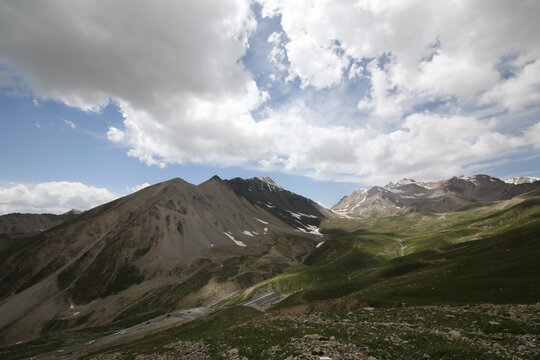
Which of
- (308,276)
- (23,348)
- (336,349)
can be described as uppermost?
(336,349)

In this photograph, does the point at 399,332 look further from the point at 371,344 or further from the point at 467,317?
the point at 467,317

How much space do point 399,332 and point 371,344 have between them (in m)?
5.79

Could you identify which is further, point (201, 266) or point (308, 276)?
point (201, 266)

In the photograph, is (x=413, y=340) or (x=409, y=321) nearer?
(x=413, y=340)

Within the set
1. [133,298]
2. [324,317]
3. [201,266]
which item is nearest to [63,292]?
[133,298]

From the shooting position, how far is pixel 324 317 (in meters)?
39.0

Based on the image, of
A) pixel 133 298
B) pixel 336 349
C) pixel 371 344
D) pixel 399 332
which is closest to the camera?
pixel 336 349

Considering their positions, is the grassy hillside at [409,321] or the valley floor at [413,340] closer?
the valley floor at [413,340]

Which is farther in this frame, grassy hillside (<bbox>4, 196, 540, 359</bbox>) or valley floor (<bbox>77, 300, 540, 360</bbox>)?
grassy hillside (<bbox>4, 196, 540, 359</bbox>)

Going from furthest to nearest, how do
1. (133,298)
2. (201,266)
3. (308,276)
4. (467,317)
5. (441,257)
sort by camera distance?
(201,266) → (133,298) → (308,276) → (441,257) → (467,317)

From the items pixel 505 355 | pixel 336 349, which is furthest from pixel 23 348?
pixel 505 355

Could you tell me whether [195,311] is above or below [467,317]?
below

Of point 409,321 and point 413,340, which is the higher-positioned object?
point 413,340

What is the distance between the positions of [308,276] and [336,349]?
11963cm
